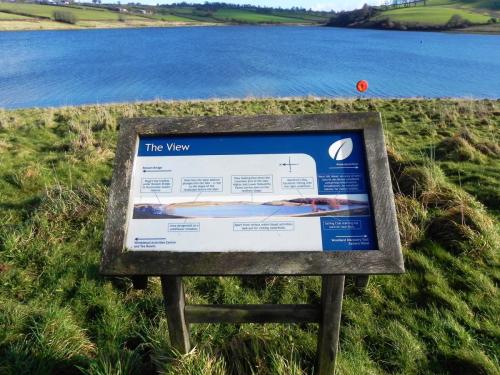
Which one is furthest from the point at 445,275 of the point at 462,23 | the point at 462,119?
the point at 462,23

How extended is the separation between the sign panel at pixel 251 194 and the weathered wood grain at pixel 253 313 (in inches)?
28.0

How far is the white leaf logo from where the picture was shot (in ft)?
8.03

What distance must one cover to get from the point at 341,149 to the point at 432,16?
13009 centimetres

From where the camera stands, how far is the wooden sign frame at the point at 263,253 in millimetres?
2217

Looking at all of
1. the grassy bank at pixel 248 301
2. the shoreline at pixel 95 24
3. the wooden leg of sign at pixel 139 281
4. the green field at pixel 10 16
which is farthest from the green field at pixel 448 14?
the wooden leg of sign at pixel 139 281

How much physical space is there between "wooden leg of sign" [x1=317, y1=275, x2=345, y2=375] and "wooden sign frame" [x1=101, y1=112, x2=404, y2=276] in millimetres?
313

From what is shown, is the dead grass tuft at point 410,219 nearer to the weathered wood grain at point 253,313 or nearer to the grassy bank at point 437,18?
the weathered wood grain at point 253,313

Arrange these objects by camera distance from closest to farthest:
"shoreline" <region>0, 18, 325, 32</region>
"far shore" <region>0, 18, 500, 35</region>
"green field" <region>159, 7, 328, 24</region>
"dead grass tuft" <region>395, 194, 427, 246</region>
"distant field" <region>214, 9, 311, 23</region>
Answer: "dead grass tuft" <region>395, 194, 427, 246</region>, "far shore" <region>0, 18, 500, 35</region>, "shoreline" <region>0, 18, 325, 32</region>, "green field" <region>159, 7, 328, 24</region>, "distant field" <region>214, 9, 311, 23</region>

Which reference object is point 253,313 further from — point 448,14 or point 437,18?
point 448,14

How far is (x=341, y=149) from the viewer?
97.2 inches

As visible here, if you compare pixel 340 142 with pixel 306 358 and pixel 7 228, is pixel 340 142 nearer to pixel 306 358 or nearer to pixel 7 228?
pixel 306 358

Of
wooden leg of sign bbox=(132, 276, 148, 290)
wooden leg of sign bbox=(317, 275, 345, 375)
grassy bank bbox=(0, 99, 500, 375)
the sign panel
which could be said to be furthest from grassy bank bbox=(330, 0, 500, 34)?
wooden leg of sign bbox=(132, 276, 148, 290)

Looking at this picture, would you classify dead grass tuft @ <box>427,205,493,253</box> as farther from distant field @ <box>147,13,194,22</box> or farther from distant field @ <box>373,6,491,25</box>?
distant field @ <box>147,13,194,22</box>

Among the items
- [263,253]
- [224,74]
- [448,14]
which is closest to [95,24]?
[224,74]
